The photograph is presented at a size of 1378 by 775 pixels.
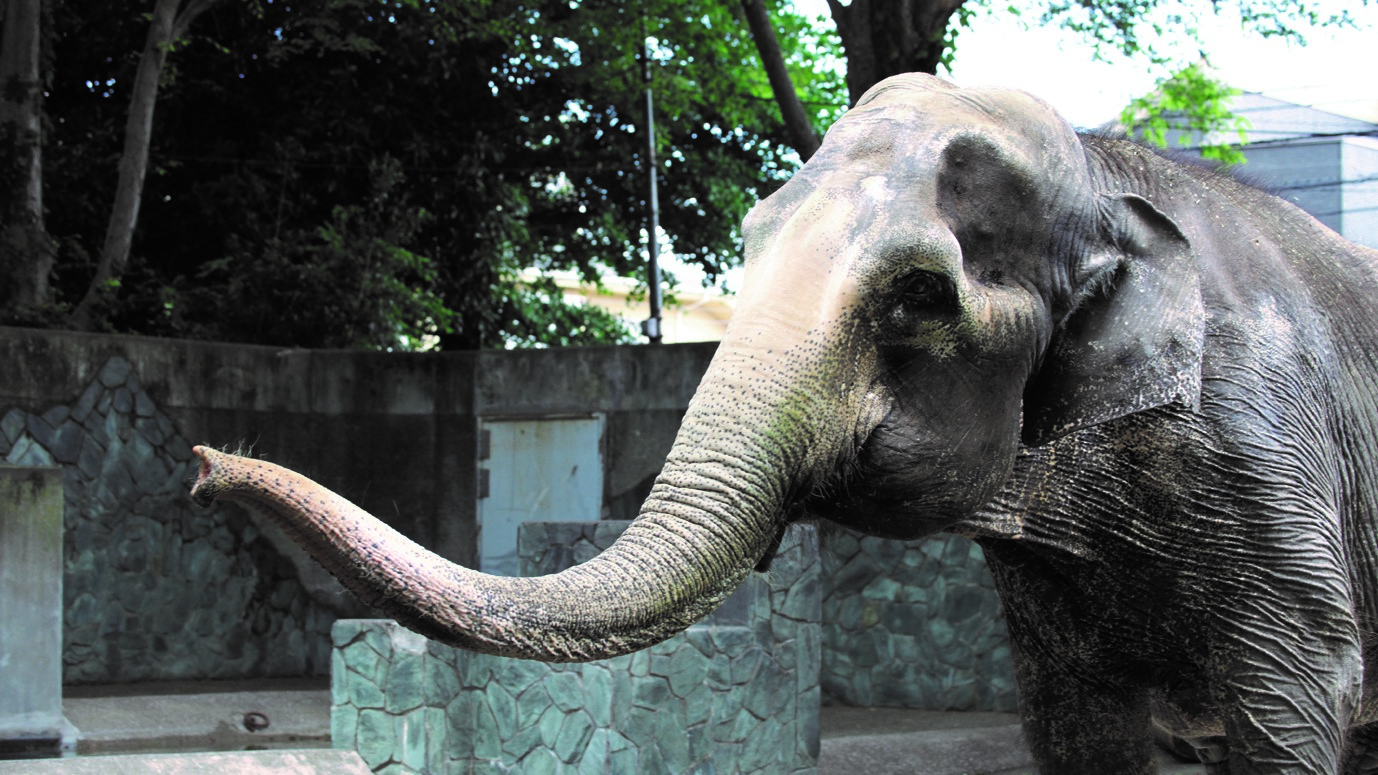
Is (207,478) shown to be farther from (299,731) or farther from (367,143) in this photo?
(367,143)

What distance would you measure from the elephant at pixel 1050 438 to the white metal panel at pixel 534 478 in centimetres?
865

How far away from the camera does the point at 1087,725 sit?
11.5ft

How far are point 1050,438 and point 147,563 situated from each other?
9.47 metres

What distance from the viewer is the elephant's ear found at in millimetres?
2945

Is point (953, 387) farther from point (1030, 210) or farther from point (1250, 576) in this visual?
point (1250, 576)

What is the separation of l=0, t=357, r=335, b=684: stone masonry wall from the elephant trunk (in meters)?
8.82

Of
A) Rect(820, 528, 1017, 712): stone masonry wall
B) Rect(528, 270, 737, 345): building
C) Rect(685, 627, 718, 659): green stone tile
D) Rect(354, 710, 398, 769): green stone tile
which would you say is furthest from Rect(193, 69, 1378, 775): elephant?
Rect(528, 270, 737, 345): building

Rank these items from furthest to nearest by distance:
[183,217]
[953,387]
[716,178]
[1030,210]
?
[716,178] → [183,217] → [1030,210] → [953,387]

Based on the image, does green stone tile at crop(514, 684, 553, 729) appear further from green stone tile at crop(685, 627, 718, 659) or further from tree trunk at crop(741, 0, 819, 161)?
tree trunk at crop(741, 0, 819, 161)

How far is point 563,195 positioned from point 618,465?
8.03 m

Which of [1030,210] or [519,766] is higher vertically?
[1030,210]

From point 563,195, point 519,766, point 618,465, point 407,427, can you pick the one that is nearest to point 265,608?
point 407,427

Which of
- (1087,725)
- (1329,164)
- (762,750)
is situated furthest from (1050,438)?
(1329,164)

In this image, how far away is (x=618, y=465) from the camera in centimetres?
1201
